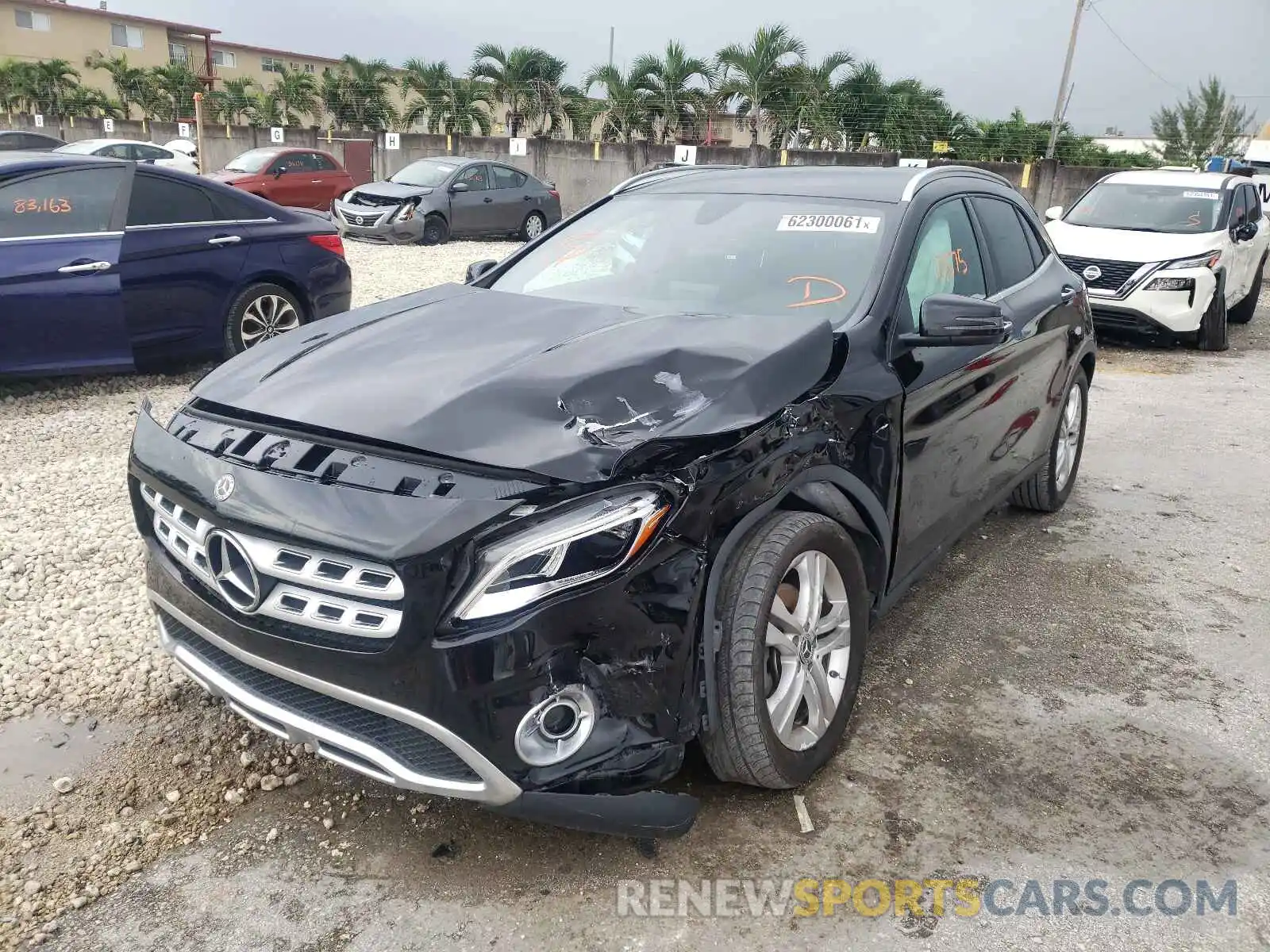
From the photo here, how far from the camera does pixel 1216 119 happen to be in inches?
2238

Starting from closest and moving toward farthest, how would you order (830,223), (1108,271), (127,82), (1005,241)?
(830,223) → (1005,241) → (1108,271) → (127,82)

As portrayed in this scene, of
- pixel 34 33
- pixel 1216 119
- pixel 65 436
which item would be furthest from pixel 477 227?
pixel 1216 119

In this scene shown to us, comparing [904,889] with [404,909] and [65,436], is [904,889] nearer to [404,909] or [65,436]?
[404,909]

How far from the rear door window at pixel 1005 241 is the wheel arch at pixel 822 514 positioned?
1.56m

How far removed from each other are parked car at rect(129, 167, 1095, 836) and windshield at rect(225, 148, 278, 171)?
50.4 ft

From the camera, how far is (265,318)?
7.00 metres

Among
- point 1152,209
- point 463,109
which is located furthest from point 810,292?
point 463,109

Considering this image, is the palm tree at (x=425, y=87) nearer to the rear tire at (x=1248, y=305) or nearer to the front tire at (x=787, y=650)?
the rear tire at (x=1248, y=305)

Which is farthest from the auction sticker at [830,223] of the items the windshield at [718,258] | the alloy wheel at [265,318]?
the alloy wheel at [265,318]

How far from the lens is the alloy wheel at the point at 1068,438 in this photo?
197 inches

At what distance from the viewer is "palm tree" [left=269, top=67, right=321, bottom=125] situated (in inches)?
1425

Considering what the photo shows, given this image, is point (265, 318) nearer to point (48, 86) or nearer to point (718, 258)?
point (718, 258)

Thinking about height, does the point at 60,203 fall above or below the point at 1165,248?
above

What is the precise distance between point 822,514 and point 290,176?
16.8 m
